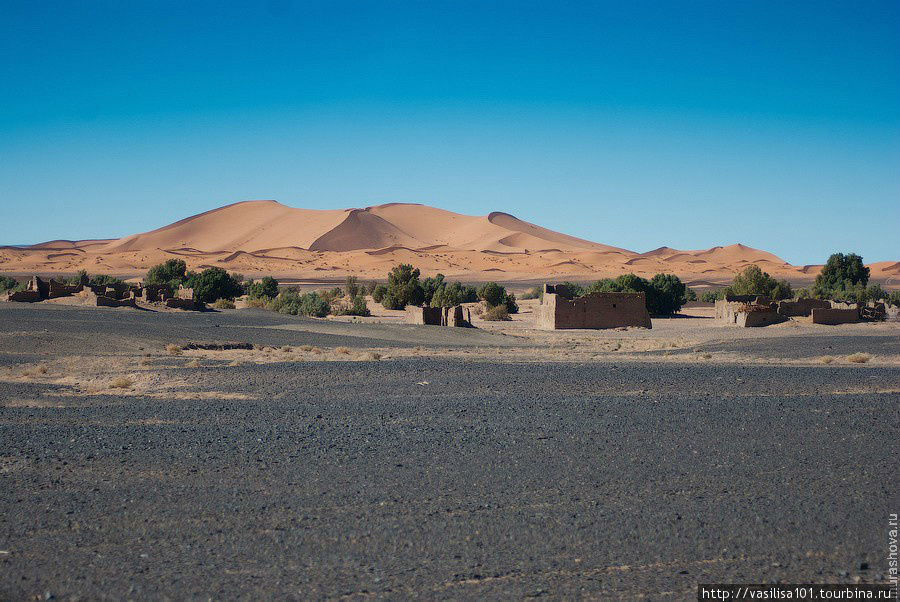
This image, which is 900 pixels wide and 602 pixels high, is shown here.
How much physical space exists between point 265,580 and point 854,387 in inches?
605

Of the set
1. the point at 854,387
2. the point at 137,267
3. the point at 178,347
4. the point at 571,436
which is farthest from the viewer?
the point at 137,267

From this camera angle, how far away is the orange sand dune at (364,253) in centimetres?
12069

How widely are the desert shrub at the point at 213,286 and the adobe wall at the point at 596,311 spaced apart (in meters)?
24.2

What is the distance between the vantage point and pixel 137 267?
11706 cm

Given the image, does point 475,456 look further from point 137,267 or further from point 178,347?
point 137,267

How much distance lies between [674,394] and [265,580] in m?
11.8

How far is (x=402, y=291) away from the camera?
57.1 metres

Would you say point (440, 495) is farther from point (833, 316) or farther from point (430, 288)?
point (430, 288)

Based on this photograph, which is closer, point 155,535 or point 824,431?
point 155,535

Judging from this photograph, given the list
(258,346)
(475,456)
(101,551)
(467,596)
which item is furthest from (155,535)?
(258,346)

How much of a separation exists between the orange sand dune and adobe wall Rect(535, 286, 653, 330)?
69.9 metres

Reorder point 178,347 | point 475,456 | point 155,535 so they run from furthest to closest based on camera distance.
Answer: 1. point 178,347
2. point 475,456
3. point 155,535

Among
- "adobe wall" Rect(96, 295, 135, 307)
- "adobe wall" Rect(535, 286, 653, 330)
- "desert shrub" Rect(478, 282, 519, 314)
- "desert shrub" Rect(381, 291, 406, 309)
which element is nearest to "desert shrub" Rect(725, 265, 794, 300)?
"desert shrub" Rect(478, 282, 519, 314)

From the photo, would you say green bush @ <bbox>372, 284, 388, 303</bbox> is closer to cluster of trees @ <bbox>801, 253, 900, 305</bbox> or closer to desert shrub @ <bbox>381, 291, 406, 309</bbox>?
desert shrub @ <bbox>381, 291, 406, 309</bbox>
